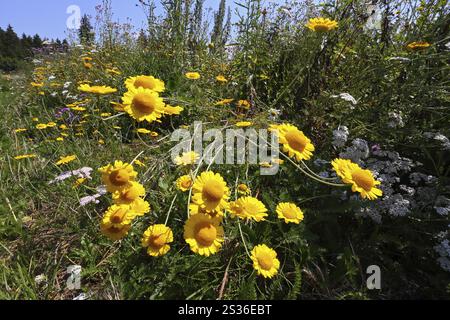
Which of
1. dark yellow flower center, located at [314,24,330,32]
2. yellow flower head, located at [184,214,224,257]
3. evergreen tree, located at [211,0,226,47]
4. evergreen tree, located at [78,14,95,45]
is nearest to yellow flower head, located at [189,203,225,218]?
yellow flower head, located at [184,214,224,257]

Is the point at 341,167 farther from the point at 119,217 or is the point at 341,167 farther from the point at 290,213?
the point at 119,217

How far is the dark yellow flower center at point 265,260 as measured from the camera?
1.19 meters

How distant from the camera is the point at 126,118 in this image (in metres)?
2.65

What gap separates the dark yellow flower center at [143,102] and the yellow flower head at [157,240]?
45cm

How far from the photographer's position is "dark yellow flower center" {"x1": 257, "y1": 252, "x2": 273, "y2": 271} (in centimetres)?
119

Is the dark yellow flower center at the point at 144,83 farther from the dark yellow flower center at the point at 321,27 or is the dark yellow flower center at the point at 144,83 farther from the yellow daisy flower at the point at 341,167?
the dark yellow flower center at the point at 321,27

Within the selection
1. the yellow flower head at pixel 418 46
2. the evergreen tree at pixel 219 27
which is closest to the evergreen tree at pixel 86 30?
the evergreen tree at pixel 219 27

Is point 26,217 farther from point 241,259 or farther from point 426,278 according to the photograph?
point 426,278

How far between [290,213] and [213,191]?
37 centimetres

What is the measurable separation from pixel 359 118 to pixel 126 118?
1.80 meters

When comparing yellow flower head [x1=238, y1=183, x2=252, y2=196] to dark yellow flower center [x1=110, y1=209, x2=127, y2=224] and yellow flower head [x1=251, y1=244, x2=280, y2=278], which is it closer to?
yellow flower head [x1=251, y1=244, x2=280, y2=278]

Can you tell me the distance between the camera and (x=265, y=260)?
3.94 feet

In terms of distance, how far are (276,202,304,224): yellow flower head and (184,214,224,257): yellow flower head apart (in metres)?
0.30

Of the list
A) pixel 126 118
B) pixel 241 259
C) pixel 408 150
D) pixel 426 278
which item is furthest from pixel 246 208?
pixel 126 118
